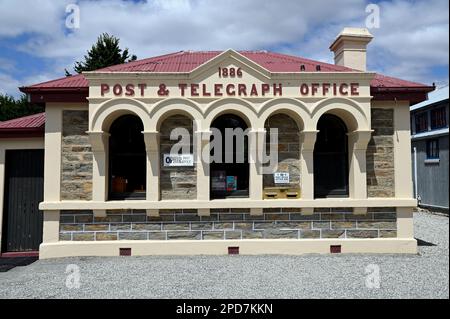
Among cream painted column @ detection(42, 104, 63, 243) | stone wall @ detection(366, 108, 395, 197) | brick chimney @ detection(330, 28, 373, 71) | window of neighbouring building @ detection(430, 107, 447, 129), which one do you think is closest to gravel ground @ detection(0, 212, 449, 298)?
cream painted column @ detection(42, 104, 63, 243)

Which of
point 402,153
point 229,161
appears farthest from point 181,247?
point 402,153

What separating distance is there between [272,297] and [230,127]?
4.16 meters

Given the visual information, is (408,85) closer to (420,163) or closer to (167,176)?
(167,176)

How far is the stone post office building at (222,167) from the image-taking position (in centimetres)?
761

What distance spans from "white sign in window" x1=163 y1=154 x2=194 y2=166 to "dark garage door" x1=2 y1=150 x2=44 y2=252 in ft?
11.1

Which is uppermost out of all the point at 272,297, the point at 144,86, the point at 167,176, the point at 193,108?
the point at 144,86

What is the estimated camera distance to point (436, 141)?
658 inches

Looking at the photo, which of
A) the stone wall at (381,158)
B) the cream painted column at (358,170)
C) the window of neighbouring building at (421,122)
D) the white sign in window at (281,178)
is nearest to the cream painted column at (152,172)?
the white sign in window at (281,178)

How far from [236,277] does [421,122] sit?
17097 mm

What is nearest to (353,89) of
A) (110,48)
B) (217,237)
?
(217,237)

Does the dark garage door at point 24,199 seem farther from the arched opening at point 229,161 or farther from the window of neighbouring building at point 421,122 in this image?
the window of neighbouring building at point 421,122

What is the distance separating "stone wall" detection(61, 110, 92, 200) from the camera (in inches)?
305

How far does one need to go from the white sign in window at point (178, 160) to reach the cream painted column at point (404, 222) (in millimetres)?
4877

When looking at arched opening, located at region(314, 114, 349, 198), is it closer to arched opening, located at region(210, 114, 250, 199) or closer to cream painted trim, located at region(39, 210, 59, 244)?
arched opening, located at region(210, 114, 250, 199)
